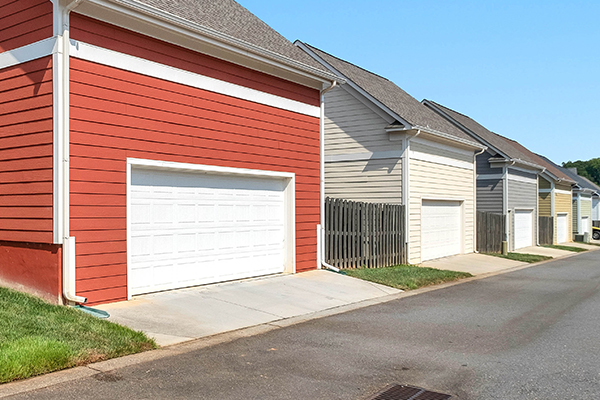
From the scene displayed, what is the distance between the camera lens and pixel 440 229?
21.4m

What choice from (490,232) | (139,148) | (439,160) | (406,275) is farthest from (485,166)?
(139,148)

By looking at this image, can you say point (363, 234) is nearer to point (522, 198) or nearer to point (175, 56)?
point (175, 56)

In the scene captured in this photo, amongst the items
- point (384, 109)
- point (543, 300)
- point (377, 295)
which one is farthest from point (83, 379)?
point (384, 109)

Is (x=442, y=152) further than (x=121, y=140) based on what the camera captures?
Yes

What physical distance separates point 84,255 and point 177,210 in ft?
7.47

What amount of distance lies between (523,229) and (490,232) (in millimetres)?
6766

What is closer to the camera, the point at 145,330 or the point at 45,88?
the point at 145,330

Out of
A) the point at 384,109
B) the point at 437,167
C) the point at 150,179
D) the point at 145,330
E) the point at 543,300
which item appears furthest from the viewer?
the point at 437,167

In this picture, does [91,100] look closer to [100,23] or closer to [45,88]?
[45,88]

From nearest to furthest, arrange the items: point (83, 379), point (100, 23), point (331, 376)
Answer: point (83, 379) < point (331, 376) < point (100, 23)

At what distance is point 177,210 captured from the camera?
36.3 feet

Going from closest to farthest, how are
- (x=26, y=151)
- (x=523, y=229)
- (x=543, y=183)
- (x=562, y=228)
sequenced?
(x=26, y=151), (x=523, y=229), (x=543, y=183), (x=562, y=228)

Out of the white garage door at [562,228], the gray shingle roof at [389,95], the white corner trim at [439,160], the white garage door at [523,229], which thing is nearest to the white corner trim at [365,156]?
the white corner trim at [439,160]

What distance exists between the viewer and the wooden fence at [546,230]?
3427 cm
